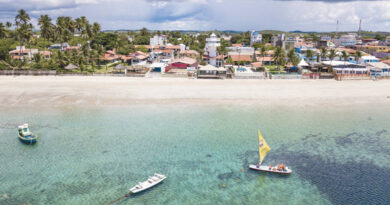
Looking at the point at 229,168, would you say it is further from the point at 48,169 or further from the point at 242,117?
the point at 48,169

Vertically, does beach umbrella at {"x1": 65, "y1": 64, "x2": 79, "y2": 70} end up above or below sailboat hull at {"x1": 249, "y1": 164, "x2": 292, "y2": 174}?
above

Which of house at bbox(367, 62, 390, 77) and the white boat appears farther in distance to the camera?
house at bbox(367, 62, 390, 77)

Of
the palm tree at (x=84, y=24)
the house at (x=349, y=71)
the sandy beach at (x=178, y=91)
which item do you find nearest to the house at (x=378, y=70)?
the house at (x=349, y=71)

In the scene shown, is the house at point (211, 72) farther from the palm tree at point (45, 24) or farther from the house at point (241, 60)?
the palm tree at point (45, 24)

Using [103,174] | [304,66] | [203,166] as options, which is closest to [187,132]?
[203,166]

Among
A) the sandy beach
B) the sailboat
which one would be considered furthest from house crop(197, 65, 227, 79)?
the sailboat

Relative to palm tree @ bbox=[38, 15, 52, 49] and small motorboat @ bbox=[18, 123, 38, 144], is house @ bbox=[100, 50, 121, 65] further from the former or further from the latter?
small motorboat @ bbox=[18, 123, 38, 144]

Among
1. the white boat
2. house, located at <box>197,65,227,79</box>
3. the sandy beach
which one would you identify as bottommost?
the white boat
